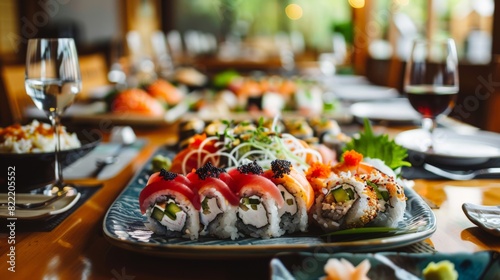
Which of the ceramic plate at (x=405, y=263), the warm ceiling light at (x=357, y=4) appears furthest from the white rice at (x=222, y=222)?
the warm ceiling light at (x=357, y=4)

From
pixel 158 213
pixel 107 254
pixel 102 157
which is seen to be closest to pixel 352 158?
pixel 158 213

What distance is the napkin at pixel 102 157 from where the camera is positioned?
5.08 feet

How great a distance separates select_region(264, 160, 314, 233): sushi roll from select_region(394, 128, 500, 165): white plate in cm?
68

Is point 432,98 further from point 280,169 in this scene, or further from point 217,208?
point 217,208

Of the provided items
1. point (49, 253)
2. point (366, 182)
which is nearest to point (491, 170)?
point (366, 182)

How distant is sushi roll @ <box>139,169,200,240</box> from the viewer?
96cm

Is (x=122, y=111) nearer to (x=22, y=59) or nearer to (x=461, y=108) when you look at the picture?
(x=461, y=108)

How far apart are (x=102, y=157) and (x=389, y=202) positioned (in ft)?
3.56

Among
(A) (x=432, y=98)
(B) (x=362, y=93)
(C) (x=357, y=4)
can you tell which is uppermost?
(C) (x=357, y=4)

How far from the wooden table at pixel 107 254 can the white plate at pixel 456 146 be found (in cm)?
24

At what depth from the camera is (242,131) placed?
5.00 ft

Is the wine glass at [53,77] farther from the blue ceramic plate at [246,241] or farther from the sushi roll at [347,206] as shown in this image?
the sushi roll at [347,206]

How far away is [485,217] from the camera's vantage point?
1071mm

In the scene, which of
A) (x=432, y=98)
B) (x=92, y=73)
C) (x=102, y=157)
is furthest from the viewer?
(x=92, y=73)
